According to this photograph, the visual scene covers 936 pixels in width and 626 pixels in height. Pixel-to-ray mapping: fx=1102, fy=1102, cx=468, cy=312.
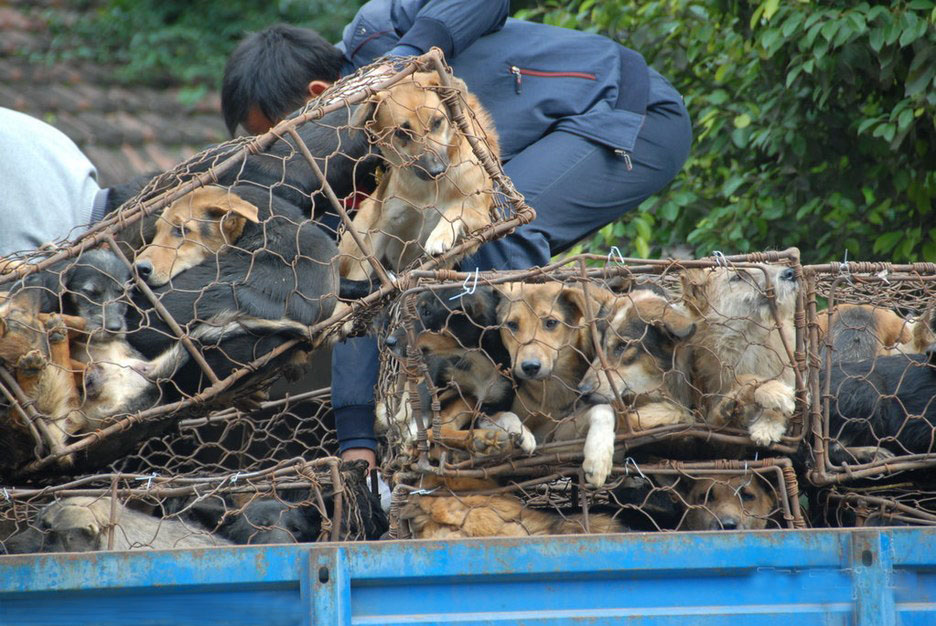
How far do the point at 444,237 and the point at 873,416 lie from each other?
1.72 m

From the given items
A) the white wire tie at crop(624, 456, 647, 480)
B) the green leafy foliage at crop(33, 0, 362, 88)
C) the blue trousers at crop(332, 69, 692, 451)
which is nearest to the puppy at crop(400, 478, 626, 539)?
the white wire tie at crop(624, 456, 647, 480)

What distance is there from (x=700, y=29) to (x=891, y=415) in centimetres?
372

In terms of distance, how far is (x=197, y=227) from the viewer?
3.87m

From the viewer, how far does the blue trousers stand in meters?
4.59

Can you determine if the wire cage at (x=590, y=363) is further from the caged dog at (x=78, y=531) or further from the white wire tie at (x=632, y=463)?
the caged dog at (x=78, y=531)

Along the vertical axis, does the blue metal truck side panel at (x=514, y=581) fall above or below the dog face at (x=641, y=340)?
below

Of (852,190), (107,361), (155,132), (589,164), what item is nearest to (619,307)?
(589,164)

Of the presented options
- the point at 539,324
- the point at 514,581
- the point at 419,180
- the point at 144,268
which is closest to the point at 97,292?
the point at 144,268

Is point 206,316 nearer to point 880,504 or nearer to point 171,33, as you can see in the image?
point 880,504

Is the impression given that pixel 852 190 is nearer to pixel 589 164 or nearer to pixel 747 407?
pixel 589 164

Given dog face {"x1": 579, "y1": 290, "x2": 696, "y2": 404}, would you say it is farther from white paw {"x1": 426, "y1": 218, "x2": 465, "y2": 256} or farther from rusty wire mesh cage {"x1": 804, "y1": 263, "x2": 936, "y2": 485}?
white paw {"x1": 426, "y1": 218, "x2": 465, "y2": 256}

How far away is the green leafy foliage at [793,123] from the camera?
5672 millimetres

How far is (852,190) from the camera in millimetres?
6520

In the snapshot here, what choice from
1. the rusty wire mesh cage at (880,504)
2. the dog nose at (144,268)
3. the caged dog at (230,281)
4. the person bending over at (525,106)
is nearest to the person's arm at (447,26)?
the person bending over at (525,106)
